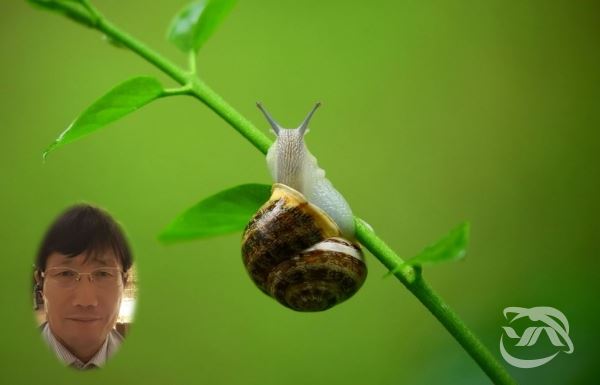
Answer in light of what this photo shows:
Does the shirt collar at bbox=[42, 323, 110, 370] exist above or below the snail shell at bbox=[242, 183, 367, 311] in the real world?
above

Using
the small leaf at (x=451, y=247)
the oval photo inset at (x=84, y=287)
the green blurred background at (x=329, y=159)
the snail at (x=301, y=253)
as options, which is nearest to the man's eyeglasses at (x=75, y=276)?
the oval photo inset at (x=84, y=287)

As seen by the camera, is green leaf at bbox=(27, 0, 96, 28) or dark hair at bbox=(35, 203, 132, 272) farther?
dark hair at bbox=(35, 203, 132, 272)

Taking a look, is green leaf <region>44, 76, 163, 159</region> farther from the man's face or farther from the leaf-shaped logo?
the man's face

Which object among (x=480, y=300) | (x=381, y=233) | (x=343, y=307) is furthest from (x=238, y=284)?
(x=480, y=300)

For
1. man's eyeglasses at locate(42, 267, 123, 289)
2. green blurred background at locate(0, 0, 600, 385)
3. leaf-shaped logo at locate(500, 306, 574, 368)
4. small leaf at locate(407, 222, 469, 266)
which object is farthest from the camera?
green blurred background at locate(0, 0, 600, 385)

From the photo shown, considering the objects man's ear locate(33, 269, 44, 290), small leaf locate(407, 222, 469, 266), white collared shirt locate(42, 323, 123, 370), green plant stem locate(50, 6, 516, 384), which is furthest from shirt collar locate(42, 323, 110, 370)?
small leaf locate(407, 222, 469, 266)

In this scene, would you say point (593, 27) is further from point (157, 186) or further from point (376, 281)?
point (157, 186)

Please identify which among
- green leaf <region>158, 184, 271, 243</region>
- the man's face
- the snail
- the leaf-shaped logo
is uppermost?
the man's face

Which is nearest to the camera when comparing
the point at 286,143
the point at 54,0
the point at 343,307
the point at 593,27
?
the point at 54,0
